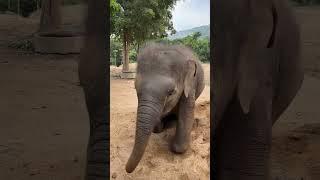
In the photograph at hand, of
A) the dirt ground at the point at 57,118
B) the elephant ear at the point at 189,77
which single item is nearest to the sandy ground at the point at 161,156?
the elephant ear at the point at 189,77

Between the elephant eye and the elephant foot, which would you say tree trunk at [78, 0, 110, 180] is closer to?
the elephant eye

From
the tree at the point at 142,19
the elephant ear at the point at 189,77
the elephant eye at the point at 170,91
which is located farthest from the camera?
the tree at the point at 142,19

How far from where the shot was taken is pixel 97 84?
1.04 metres

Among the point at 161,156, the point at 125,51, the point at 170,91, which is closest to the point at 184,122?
the point at 161,156

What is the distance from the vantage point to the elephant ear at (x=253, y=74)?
3.43 feet

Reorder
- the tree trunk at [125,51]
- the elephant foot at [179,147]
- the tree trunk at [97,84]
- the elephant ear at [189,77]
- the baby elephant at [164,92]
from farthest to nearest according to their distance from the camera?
the tree trunk at [125,51] → the elephant foot at [179,147] → the elephant ear at [189,77] → the baby elephant at [164,92] → the tree trunk at [97,84]

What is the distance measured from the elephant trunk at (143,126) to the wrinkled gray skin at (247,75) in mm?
1244

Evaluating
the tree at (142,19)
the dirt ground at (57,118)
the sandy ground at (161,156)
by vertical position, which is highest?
the tree at (142,19)

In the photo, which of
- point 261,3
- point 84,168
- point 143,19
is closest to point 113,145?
point 84,168

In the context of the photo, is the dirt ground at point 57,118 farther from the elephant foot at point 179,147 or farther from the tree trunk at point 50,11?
the elephant foot at point 179,147

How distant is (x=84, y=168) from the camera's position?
1124 millimetres

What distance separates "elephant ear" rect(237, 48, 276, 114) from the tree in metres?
5.67

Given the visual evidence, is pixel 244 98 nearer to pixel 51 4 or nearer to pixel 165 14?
pixel 51 4

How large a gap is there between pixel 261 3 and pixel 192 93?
8.24 feet
